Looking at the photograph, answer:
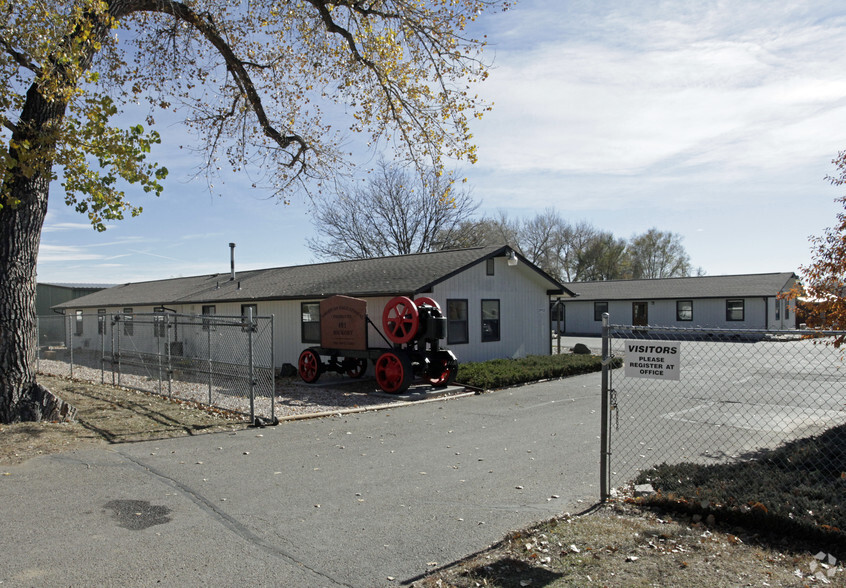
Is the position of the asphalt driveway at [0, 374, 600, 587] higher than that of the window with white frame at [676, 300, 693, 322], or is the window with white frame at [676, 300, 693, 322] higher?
the window with white frame at [676, 300, 693, 322]

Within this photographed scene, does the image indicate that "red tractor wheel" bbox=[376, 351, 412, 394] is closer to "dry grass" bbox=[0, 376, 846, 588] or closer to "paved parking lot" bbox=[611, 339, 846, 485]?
"paved parking lot" bbox=[611, 339, 846, 485]

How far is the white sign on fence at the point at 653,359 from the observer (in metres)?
5.16

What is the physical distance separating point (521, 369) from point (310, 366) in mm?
5755

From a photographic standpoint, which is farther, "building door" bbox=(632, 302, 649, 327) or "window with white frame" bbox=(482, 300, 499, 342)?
"building door" bbox=(632, 302, 649, 327)

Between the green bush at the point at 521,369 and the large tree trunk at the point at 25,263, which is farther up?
the large tree trunk at the point at 25,263

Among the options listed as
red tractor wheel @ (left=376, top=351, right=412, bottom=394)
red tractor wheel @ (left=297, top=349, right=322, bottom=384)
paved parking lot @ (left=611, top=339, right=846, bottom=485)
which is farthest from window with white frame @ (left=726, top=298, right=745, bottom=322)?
red tractor wheel @ (left=297, top=349, right=322, bottom=384)

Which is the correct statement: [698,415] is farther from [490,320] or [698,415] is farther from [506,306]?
[506,306]

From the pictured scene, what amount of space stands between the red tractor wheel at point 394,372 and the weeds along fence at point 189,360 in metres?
2.65

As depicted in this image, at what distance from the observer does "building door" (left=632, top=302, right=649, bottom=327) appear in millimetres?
38594

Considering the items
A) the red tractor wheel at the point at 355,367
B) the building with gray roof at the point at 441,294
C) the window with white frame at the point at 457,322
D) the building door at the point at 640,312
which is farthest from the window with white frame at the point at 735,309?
the red tractor wheel at the point at 355,367

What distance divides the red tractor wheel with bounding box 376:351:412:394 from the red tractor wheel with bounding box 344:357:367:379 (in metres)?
2.06

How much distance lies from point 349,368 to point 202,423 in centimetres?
637

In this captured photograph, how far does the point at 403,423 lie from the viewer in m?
10.5

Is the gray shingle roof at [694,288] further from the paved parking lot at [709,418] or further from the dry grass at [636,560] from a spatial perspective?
the dry grass at [636,560]
